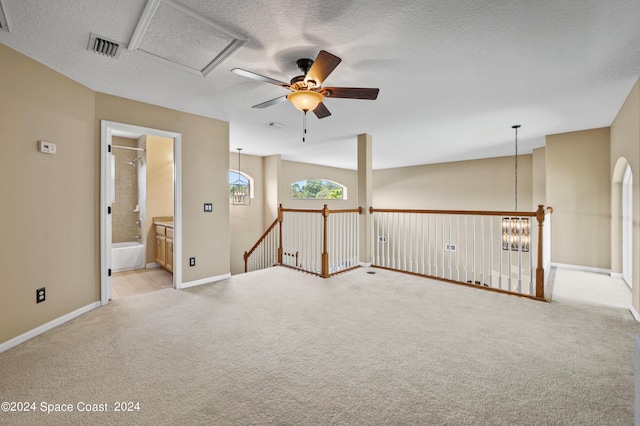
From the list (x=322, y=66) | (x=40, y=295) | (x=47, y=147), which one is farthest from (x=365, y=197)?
(x=40, y=295)

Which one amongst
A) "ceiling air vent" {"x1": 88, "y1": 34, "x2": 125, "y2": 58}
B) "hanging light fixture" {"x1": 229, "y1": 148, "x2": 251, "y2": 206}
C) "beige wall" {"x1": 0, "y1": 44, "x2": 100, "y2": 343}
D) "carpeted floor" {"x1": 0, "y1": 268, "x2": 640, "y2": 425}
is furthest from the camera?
"hanging light fixture" {"x1": 229, "y1": 148, "x2": 251, "y2": 206}

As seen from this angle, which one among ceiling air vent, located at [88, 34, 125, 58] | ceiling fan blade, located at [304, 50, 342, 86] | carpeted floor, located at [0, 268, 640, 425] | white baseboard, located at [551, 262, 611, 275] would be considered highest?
ceiling air vent, located at [88, 34, 125, 58]

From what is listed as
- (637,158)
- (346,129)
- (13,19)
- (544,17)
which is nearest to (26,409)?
(13,19)

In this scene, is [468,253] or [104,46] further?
[468,253]

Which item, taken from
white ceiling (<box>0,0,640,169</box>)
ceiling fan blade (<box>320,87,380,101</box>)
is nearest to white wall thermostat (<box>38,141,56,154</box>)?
white ceiling (<box>0,0,640,169</box>)

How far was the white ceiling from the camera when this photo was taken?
188 cm

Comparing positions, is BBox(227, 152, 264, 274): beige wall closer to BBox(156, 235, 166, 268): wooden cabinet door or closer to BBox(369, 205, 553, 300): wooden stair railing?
BBox(156, 235, 166, 268): wooden cabinet door

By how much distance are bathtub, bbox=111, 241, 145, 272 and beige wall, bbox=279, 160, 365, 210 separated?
3570 millimetres

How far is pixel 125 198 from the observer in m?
5.91

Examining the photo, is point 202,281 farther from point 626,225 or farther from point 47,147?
point 626,225

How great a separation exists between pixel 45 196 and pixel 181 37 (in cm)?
201

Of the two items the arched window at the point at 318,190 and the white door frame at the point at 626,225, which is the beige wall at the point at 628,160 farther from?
the arched window at the point at 318,190

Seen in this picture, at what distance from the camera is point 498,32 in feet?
6.93

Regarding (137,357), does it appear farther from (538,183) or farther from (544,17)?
(538,183)
